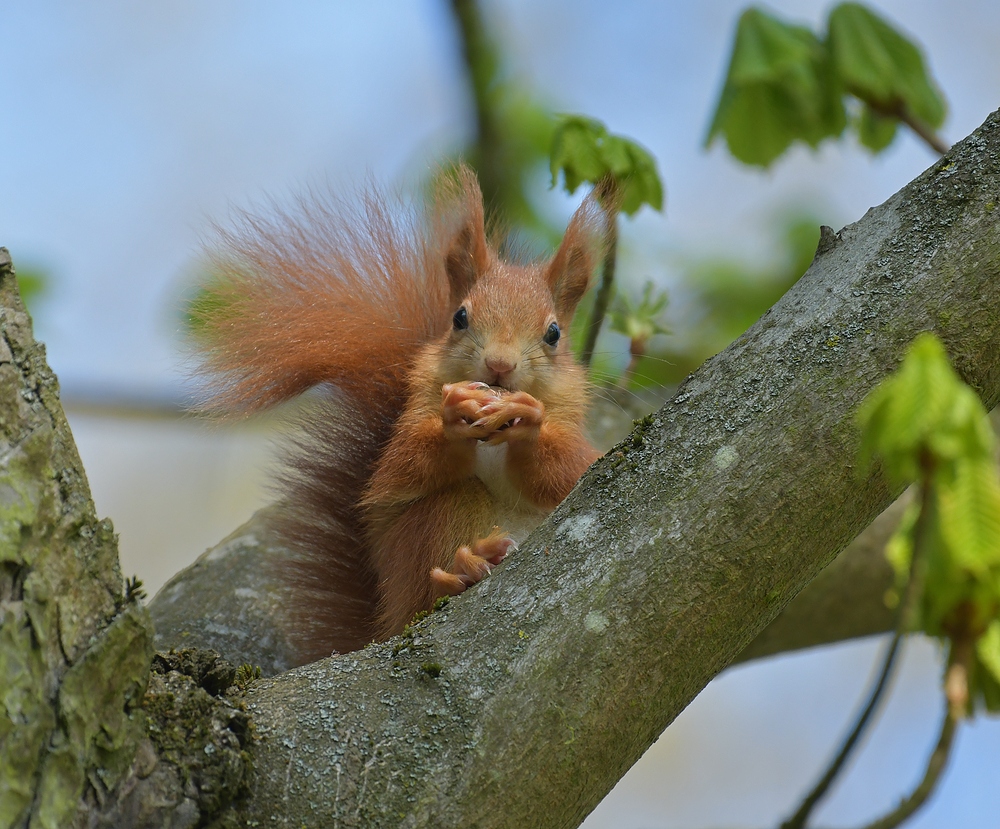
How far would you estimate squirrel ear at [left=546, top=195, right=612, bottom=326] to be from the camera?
2.56 metres

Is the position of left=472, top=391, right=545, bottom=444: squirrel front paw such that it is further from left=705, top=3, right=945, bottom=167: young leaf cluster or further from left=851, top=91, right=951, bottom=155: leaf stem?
left=851, top=91, right=951, bottom=155: leaf stem

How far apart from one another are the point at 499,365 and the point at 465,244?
49 cm

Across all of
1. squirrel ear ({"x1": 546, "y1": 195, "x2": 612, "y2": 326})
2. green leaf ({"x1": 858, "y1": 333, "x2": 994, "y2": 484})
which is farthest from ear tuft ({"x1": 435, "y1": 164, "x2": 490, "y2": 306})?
green leaf ({"x1": 858, "y1": 333, "x2": 994, "y2": 484})

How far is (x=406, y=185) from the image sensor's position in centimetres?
351

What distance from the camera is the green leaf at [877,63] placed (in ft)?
9.60

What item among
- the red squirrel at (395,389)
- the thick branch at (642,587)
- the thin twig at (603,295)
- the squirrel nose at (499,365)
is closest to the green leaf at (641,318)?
the thin twig at (603,295)

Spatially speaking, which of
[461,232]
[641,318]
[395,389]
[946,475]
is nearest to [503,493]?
[395,389]

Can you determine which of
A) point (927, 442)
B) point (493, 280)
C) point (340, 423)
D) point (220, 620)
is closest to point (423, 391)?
point (340, 423)

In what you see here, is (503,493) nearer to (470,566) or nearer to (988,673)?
(470,566)

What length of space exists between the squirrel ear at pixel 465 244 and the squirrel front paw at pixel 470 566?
A: 79cm

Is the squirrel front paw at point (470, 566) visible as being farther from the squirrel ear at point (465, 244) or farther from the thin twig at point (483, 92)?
the thin twig at point (483, 92)

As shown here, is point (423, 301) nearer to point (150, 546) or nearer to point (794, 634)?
point (794, 634)

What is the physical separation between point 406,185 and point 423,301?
43.4 inches

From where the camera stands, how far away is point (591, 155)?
233cm
